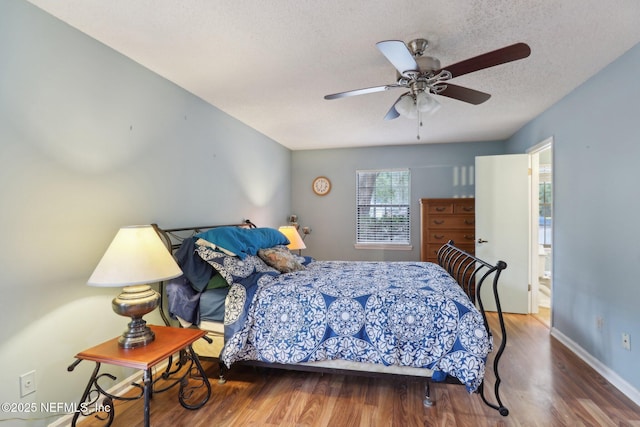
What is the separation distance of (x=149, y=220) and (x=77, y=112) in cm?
88

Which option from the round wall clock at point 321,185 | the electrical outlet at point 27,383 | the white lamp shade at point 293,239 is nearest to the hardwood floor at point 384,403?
the electrical outlet at point 27,383

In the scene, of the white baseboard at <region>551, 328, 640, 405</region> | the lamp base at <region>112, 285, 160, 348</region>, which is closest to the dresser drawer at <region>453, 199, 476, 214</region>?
the white baseboard at <region>551, 328, 640, 405</region>

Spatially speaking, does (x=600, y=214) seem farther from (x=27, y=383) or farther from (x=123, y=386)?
(x=27, y=383)

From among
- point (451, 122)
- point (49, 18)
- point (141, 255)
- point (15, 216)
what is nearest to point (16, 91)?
point (49, 18)

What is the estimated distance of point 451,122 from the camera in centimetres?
389

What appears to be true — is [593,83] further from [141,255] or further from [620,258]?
[141,255]

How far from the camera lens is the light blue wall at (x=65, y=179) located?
5.26ft

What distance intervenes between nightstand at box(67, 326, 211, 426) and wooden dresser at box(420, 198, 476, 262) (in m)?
3.40

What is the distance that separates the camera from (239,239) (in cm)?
256

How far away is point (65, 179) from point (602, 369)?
4079 mm

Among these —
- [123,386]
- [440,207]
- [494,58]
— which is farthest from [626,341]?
[123,386]

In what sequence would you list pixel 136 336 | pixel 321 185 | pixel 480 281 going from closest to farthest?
pixel 136 336
pixel 480 281
pixel 321 185

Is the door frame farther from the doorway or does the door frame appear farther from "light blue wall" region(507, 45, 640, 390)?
"light blue wall" region(507, 45, 640, 390)

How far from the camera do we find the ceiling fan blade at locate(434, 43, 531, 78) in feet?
5.15
